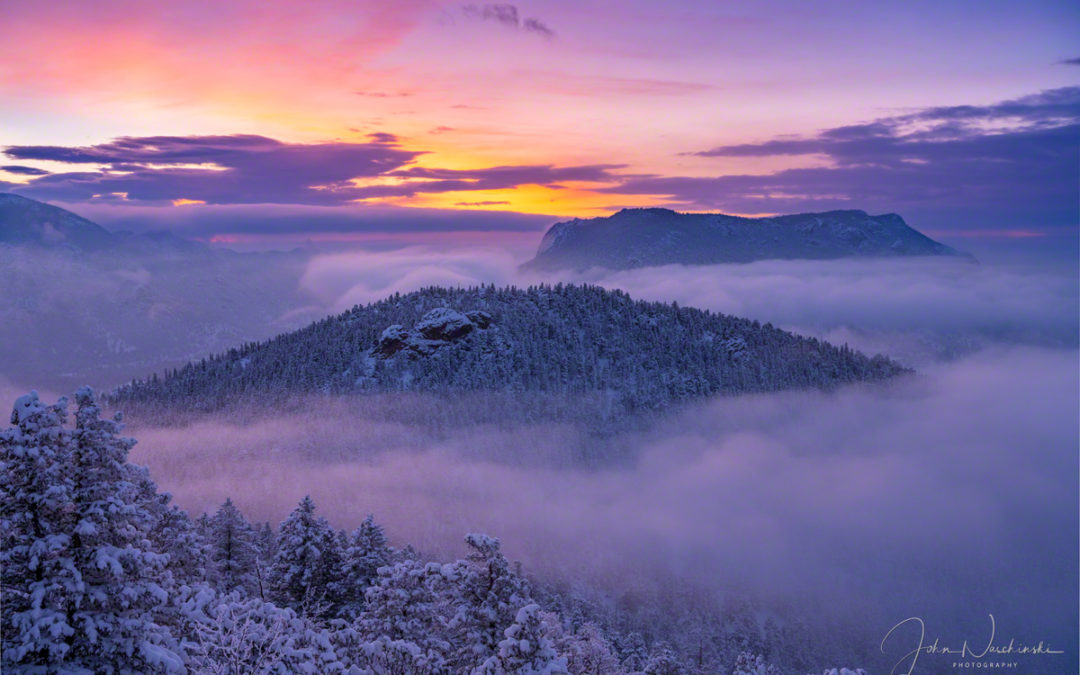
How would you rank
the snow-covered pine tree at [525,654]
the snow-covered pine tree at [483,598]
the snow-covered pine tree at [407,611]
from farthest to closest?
the snow-covered pine tree at [407,611] < the snow-covered pine tree at [483,598] < the snow-covered pine tree at [525,654]

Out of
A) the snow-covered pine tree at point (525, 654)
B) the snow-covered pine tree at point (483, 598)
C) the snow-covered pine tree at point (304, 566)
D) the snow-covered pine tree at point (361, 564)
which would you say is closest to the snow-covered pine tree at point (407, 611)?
the snow-covered pine tree at point (483, 598)

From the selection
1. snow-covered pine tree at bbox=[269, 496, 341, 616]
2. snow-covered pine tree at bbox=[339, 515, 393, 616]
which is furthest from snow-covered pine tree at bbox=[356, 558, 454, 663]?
snow-covered pine tree at bbox=[269, 496, 341, 616]

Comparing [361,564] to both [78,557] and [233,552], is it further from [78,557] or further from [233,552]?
[78,557]

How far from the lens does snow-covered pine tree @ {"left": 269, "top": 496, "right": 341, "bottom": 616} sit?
43562 mm

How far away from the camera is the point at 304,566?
44.1 m

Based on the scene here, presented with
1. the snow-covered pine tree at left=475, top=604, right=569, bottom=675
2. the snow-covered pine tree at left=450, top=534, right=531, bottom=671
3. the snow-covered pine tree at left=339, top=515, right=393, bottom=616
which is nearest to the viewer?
the snow-covered pine tree at left=475, top=604, right=569, bottom=675

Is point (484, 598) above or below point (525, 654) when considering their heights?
above

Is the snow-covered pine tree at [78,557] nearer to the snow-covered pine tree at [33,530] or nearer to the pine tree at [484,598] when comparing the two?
the snow-covered pine tree at [33,530]

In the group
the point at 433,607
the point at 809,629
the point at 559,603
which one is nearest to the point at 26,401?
the point at 433,607

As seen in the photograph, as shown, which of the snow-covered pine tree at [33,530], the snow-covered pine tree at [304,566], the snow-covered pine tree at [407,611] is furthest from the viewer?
the snow-covered pine tree at [304,566]

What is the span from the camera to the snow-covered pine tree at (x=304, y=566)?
43.6 m

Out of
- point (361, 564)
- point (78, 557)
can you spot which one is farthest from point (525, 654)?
point (361, 564)

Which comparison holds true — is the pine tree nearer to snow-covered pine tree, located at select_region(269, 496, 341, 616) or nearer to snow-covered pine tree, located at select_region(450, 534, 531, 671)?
snow-covered pine tree, located at select_region(450, 534, 531, 671)

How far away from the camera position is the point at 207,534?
5584 cm
